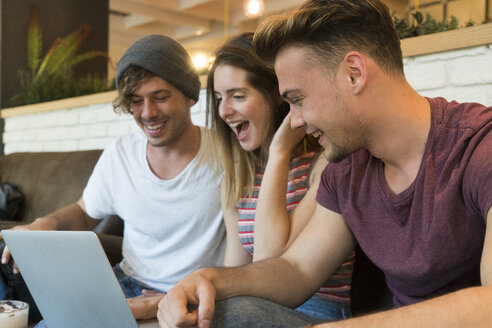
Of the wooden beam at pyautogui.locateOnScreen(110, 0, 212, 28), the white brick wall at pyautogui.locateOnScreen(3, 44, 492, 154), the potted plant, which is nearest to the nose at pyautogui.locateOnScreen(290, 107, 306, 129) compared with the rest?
the white brick wall at pyautogui.locateOnScreen(3, 44, 492, 154)

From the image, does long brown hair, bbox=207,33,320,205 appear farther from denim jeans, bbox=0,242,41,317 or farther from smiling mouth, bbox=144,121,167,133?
denim jeans, bbox=0,242,41,317

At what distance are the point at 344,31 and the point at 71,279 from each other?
2.63ft

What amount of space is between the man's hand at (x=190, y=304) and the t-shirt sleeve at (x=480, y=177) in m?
0.51

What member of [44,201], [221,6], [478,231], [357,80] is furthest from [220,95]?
[221,6]

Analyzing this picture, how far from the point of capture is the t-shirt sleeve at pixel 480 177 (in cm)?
93

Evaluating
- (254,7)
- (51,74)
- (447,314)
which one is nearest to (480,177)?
(447,314)

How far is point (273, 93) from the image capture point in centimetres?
160

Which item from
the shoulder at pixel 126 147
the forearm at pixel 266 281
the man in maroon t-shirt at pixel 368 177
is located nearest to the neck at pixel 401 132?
the man in maroon t-shirt at pixel 368 177

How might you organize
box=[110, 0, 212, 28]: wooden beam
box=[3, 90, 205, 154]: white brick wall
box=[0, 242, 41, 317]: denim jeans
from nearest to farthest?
box=[0, 242, 41, 317]: denim jeans < box=[3, 90, 205, 154]: white brick wall < box=[110, 0, 212, 28]: wooden beam

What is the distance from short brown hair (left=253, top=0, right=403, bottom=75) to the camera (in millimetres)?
1131

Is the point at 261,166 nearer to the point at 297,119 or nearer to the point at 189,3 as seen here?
the point at 297,119

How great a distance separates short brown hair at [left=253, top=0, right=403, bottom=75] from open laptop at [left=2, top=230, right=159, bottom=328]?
1.99 ft

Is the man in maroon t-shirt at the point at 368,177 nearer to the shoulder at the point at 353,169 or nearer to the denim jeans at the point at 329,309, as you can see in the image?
the shoulder at the point at 353,169

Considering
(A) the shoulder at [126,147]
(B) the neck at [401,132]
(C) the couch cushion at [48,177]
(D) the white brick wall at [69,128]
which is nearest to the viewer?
(B) the neck at [401,132]
